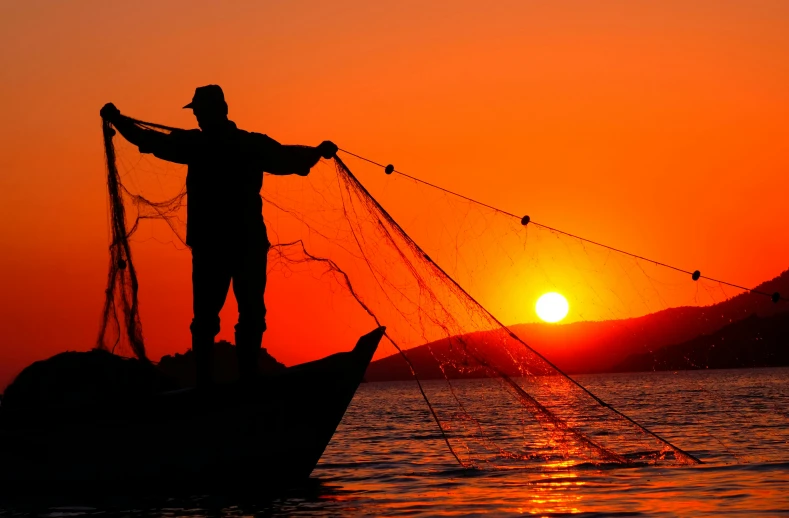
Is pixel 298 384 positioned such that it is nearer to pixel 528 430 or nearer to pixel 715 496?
pixel 715 496

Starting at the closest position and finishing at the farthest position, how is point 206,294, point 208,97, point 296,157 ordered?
point 208,97 < point 206,294 < point 296,157

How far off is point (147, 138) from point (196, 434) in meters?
4.25

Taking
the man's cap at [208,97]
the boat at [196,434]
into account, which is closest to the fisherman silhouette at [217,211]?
the man's cap at [208,97]

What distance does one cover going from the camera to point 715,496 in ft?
48.5

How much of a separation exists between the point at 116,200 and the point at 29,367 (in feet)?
12.0

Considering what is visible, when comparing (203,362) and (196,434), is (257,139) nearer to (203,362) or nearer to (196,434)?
(203,362)

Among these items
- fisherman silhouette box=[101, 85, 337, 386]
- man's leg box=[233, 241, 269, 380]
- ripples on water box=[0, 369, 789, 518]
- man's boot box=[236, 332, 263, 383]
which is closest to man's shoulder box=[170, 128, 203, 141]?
fisherman silhouette box=[101, 85, 337, 386]

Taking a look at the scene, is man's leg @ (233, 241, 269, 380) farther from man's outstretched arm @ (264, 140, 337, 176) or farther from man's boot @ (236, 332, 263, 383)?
man's outstretched arm @ (264, 140, 337, 176)

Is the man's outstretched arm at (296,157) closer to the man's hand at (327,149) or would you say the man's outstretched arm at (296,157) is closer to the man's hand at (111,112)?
the man's hand at (327,149)

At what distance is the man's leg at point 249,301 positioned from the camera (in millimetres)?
14977

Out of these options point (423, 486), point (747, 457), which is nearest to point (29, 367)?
point (423, 486)

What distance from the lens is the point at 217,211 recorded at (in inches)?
589

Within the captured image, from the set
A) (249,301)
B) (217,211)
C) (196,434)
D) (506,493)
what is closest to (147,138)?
(217,211)

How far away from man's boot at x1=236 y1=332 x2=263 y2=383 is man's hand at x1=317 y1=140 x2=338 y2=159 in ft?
8.93
